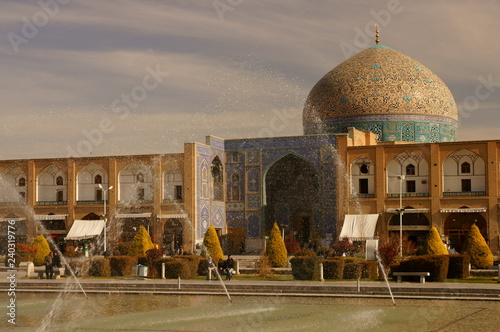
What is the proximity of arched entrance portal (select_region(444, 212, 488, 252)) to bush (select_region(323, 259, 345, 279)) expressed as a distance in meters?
13.6

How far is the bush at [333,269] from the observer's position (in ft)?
81.6

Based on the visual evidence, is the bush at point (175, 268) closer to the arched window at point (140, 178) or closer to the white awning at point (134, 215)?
the white awning at point (134, 215)

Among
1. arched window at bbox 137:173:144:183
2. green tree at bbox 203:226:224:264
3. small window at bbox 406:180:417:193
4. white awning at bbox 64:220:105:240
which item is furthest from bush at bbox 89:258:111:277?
small window at bbox 406:180:417:193

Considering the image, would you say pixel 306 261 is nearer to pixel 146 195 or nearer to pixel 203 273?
pixel 203 273

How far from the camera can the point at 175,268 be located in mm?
25469

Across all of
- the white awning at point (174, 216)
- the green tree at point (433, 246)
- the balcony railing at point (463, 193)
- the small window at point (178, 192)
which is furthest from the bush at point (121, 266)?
the balcony railing at point (463, 193)

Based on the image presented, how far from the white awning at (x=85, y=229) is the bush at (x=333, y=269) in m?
17.9

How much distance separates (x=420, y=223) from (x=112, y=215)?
14596mm

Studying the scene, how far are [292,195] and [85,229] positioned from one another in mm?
10141

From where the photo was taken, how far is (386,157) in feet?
126

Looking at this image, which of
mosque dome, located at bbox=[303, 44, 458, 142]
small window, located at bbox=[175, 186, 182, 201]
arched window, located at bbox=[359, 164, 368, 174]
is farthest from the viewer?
mosque dome, located at bbox=[303, 44, 458, 142]

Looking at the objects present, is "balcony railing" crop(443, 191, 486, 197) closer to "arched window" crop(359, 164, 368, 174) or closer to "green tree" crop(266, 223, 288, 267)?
"arched window" crop(359, 164, 368, 174)

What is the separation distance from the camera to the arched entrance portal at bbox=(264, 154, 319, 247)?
40.8 metres

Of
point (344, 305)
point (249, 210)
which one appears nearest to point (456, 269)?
point (344, 305)
